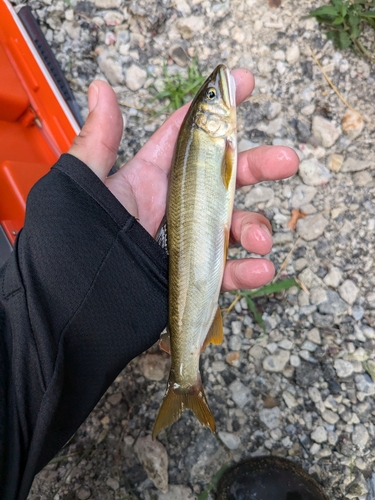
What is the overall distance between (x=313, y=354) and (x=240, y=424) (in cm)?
74

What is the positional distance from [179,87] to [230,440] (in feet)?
9.22

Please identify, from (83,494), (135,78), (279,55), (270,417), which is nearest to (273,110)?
(279,55)

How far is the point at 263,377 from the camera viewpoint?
3258 millimetres

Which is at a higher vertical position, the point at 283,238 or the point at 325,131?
the point at 325,131

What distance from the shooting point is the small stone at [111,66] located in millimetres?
3791

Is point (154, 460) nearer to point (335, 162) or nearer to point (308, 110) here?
point (335, 162)

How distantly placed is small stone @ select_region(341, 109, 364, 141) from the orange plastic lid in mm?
2132

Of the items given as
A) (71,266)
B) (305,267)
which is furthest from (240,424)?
(71,266)

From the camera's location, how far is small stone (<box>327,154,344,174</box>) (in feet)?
11.5

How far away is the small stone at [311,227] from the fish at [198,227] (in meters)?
1.27

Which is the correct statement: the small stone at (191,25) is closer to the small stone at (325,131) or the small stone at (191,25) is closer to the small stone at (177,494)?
the small stone at (325,131)

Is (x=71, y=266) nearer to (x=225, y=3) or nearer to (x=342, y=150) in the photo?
(x=342, y=150)

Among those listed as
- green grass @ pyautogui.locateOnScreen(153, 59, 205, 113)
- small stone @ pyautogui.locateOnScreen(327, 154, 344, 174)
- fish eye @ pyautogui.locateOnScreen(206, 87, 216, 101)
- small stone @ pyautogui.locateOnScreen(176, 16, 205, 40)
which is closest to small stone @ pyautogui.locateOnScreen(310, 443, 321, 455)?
small stone @ pyautogui.locateOnScreen(327, 154, 344, 174)

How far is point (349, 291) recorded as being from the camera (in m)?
3.31
